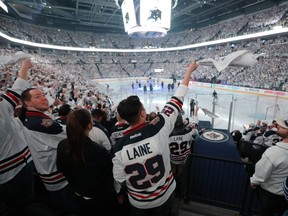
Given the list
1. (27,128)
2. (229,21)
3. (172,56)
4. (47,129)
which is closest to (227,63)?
(47,129)

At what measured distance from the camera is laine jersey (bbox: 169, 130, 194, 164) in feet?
10.2

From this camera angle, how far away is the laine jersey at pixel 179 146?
3100 mm

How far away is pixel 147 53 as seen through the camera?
163ft

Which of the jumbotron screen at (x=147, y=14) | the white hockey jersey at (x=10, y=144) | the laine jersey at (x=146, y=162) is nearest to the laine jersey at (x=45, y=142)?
the white hockey jersey at (x=10, y=144)

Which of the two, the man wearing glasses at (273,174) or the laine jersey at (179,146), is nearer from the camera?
the man wearing glasses at (273,174)

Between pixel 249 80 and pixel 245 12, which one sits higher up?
pixel 245 12

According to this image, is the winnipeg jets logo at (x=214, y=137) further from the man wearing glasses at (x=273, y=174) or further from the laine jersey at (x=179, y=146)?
the man wearing glasses at (x=273, y=174)

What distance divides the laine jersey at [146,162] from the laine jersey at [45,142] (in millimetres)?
723

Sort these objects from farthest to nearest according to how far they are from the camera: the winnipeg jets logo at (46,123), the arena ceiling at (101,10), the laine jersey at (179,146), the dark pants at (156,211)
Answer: the arena ceiling at (101,10)
the laine jersey at (179,146)
the winnipeg jets logo at (46,123)
the dark pants at (156,211)

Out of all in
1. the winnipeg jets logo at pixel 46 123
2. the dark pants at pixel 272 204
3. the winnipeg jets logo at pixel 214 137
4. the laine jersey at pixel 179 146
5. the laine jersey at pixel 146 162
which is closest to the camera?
the laine jersey at pixel 146 162

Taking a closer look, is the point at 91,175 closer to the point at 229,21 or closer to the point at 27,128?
the point at 27,128

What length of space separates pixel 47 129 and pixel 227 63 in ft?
6.06

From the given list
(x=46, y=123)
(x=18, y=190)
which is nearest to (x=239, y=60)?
(x=46, y=123)

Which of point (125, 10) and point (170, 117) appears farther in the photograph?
point (125, 10)
